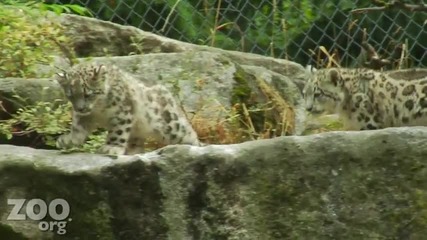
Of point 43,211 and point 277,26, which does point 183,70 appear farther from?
point 43,211

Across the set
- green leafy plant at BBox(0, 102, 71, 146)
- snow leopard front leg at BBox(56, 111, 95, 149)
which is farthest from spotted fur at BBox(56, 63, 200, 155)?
green leafy plant at BBox(0, 102, 71, 146)

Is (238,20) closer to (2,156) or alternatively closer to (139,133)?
(139,133)

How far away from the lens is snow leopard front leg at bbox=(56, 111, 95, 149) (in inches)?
263

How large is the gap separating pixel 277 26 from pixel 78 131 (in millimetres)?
3315

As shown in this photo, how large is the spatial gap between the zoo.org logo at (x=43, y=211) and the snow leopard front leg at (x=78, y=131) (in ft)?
3.33

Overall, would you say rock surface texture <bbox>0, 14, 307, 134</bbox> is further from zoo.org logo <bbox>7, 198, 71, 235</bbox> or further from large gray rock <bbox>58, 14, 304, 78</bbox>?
zoo.org logo <bbox>7, 198, 71, 235</bbox>

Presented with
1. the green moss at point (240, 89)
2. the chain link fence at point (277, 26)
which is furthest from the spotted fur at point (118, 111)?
the chain link fence at point (277, 26)

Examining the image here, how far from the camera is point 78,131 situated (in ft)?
22.0

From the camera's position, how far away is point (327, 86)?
7.93m

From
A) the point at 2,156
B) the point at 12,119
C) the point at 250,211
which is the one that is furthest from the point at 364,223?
the point at 12,119

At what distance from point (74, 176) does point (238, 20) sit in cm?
416

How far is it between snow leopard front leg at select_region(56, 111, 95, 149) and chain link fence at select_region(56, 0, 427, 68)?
2.90 meters

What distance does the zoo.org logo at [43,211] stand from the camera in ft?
18.5

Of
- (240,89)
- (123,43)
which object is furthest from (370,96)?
(123,43)
